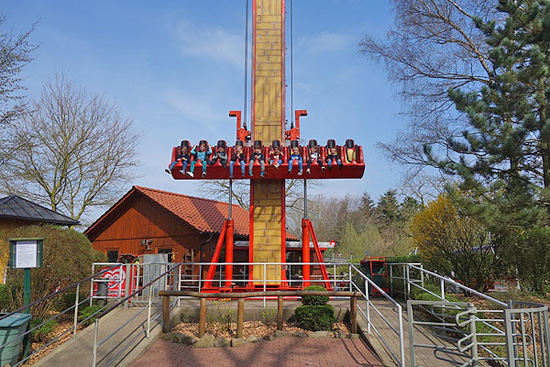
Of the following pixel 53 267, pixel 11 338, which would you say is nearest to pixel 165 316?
pixel 11 338

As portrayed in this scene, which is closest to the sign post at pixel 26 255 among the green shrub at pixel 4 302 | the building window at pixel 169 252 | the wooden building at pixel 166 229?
the green shrub at pixel 4 302

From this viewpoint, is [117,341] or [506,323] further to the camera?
[117,341]

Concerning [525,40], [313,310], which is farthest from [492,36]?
[313,310]

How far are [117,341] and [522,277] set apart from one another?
10.2 meters

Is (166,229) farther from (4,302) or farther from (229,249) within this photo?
(4,302)

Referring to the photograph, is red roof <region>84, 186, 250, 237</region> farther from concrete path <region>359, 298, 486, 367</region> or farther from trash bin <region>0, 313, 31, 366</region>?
trash bin <region>0, 313, 31, 366</region>

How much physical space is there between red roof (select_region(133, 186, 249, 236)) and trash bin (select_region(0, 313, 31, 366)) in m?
10.2

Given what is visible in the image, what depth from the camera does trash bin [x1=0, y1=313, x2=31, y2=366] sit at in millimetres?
6188

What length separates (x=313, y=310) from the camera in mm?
8305

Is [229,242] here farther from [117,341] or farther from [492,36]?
[492,36]

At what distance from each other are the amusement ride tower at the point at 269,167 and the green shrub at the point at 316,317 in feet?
7.65

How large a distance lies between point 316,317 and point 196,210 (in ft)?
39.5

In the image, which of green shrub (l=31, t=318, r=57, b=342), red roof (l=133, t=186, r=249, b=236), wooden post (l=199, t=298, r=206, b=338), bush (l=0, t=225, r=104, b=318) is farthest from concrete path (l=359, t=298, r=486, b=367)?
red roof (l=133, t=186, r=249, b=236)

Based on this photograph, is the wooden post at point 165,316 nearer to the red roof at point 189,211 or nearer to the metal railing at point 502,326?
the metal railing at point 502,326
